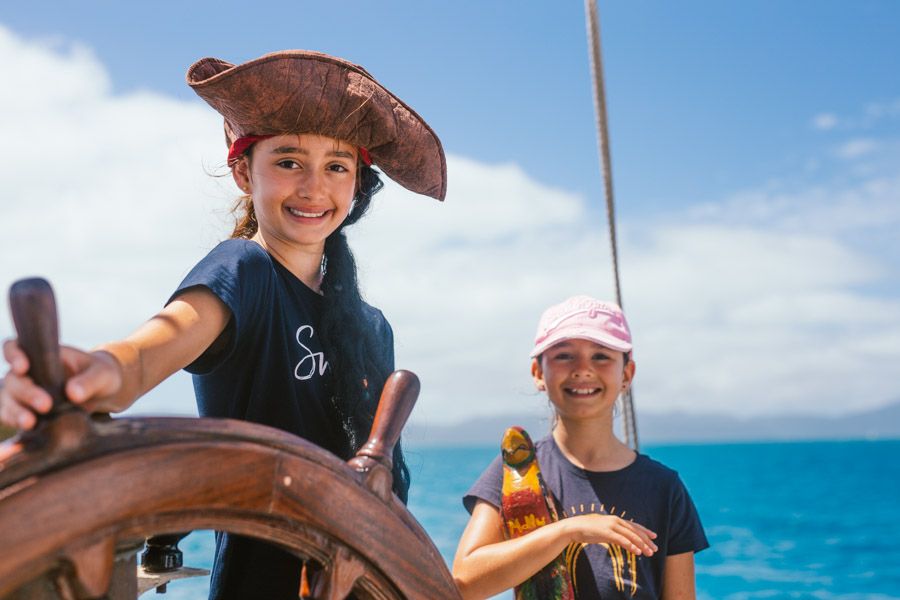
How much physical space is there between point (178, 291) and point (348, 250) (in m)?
0.69

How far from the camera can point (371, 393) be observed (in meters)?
1.64

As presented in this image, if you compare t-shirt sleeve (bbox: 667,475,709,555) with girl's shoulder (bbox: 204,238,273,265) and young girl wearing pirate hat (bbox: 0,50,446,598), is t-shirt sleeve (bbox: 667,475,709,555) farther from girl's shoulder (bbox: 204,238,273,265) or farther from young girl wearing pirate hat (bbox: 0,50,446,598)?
girl's shoulder (bbox: 204,238,273,265)

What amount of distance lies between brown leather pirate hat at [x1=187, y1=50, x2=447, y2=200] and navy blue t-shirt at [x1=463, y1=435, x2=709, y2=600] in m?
0.77

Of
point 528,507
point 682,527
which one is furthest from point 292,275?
point 682,527

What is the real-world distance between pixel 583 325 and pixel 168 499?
1.57m

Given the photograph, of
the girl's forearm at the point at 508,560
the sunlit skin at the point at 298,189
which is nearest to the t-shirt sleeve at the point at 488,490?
the girl's forearm at the point at 508,560

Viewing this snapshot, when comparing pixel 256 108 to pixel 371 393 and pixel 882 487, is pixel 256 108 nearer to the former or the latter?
pixel 371 393

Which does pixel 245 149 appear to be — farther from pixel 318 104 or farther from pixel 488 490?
pixel 488 490

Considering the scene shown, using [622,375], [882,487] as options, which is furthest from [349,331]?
[882,487]

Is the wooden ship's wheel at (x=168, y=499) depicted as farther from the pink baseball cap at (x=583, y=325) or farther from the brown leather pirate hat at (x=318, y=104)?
the pink baseball cap at (x=583, y=325)

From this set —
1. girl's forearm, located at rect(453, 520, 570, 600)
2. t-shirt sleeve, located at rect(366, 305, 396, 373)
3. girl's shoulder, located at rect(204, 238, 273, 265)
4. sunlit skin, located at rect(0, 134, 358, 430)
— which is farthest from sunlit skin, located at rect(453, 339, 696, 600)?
girl's shoulder, located at rect(204, 238, 273, 265)

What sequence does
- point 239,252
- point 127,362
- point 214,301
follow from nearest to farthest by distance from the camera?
point 127,362 < point 214,301 < point 239,252

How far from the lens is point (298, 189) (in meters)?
1.61

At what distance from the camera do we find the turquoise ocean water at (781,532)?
15.4 metres
